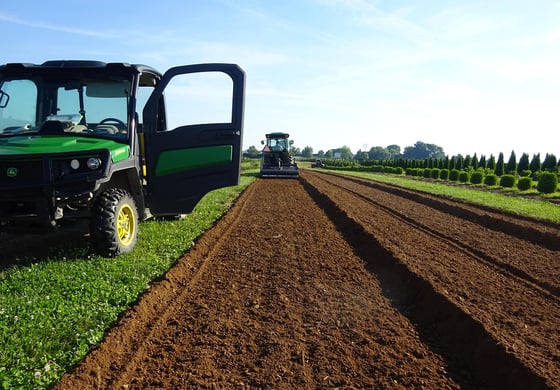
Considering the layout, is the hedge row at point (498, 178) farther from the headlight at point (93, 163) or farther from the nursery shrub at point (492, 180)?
the headlight at point (93, 163)

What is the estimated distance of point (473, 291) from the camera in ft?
16.8

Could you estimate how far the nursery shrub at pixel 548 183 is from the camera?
21469 millimetres

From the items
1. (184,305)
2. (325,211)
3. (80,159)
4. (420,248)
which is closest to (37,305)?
(184,305)

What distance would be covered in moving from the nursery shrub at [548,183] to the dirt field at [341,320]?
1600 cm

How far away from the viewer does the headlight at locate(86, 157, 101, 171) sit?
5.39 meters

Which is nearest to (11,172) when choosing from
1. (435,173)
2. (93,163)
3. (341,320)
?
(93,163)

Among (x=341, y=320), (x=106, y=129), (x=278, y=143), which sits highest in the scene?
(x=278, y=143)

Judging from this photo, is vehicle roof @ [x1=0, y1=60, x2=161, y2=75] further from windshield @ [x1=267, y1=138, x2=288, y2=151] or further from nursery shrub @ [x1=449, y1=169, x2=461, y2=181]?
nursery shrub @ [x1=449, y1=169, x2=461, y2=181]

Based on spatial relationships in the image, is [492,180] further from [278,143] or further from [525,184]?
[278,143]

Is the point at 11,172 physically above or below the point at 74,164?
below

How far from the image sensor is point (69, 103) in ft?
21.7

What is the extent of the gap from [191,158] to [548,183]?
67.3ft

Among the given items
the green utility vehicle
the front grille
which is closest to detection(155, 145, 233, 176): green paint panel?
the green utility vehicle

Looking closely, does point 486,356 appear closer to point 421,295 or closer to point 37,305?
point 421,295
